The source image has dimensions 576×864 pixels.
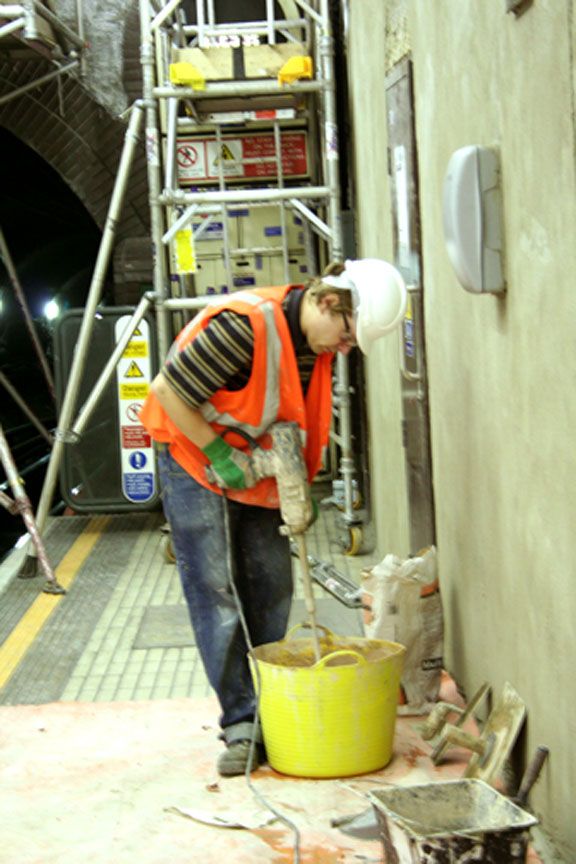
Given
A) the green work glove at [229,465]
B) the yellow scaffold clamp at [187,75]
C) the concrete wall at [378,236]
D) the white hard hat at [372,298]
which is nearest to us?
the white hard hat at [372,298]

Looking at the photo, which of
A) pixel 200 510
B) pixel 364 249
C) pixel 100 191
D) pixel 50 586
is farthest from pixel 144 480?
pixel 200 510

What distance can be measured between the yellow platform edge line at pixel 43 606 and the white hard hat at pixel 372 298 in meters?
2.54

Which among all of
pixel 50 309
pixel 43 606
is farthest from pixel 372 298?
pixel 50 309

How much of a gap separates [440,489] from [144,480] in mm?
3782

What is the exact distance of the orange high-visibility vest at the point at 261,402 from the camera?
4.52 m

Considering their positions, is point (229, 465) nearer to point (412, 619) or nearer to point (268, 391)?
point (268, 391)

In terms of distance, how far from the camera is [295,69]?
8109 mm

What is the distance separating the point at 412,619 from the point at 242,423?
118 cm

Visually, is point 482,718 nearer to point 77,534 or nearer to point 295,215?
point 77,534

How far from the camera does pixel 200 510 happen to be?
4770 millimetres

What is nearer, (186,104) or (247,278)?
(186,104)

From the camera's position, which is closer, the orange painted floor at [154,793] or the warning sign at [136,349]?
the orange painted floor at [154,793]

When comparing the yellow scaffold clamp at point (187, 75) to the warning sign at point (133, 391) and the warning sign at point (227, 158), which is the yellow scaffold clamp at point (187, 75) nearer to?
the warning sign at point (227, 158)

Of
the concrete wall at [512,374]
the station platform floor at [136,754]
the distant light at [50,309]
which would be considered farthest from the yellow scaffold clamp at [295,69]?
the distant light at [50,309]
